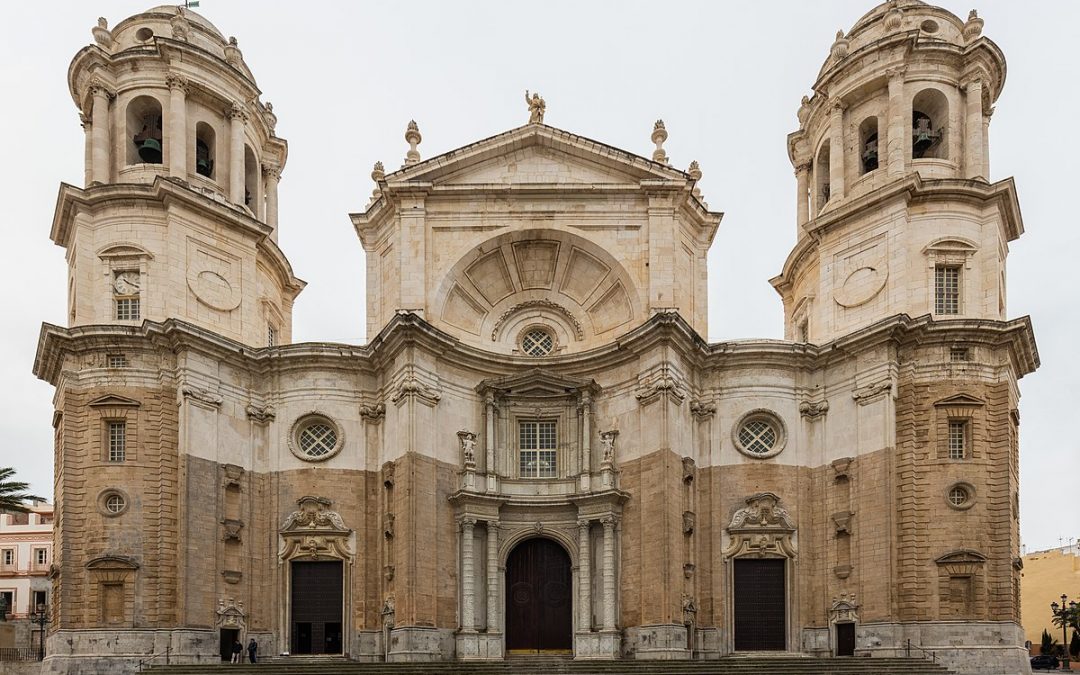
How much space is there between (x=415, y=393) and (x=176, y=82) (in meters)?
13.6

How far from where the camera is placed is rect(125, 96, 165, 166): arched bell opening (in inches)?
1551

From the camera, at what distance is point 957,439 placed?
35688 mm

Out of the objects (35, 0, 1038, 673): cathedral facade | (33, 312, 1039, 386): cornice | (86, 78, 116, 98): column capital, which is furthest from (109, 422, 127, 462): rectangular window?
(86, 78, 116, 98): column capital

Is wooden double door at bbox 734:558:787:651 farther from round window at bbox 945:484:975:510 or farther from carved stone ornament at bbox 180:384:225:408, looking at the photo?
carved stone ornament at bbox 180:384:225:408

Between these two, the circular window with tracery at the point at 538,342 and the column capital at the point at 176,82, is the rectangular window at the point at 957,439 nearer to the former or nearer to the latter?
the circular window with tracery at the point at 538,342

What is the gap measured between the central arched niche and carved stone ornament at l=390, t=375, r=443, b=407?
3281 millimetres

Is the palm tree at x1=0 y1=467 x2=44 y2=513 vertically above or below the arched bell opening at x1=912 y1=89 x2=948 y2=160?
below

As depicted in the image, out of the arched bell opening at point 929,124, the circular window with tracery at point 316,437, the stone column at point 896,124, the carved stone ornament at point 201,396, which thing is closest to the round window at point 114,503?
the carved stone ornament at point 201,396

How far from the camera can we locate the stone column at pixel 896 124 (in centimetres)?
3816

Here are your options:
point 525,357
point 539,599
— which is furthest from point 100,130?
point 539,599

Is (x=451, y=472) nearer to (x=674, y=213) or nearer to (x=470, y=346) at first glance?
(x=470, y=346)

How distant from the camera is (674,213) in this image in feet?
129

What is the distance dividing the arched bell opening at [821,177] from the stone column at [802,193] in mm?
1505

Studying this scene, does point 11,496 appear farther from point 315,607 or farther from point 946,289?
point 946,289
